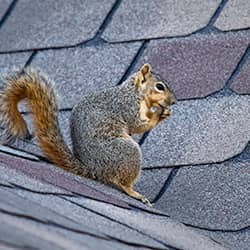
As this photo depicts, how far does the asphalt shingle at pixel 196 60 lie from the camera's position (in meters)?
3.96

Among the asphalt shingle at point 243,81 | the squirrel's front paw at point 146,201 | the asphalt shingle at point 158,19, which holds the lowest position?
the squirrel's front paw at point 146,201

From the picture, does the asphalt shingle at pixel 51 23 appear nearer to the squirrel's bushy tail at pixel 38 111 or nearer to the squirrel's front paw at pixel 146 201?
the squirrel's bushy tail at pixel 38 111

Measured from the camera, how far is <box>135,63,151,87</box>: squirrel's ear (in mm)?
3697

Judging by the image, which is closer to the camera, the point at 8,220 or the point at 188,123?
the point at 8,220

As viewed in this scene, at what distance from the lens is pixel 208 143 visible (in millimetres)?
3773

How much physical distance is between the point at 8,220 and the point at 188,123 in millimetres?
1533

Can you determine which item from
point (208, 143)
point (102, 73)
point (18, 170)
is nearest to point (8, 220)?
point (18, 170)

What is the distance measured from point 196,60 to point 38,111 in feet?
2.18

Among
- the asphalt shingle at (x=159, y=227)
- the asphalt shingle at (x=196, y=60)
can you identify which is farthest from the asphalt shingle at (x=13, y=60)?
the asphalt shingle at (x=159, y=227)

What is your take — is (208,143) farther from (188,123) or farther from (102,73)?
(102,73)

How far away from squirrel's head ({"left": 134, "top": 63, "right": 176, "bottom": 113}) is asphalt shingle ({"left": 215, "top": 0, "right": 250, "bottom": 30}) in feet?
1.56

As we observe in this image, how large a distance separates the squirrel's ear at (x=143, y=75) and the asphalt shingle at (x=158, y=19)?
1.58ft

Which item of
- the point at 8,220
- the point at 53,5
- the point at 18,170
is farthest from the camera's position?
the point at 53,5

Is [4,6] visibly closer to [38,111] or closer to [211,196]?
[38,111]
